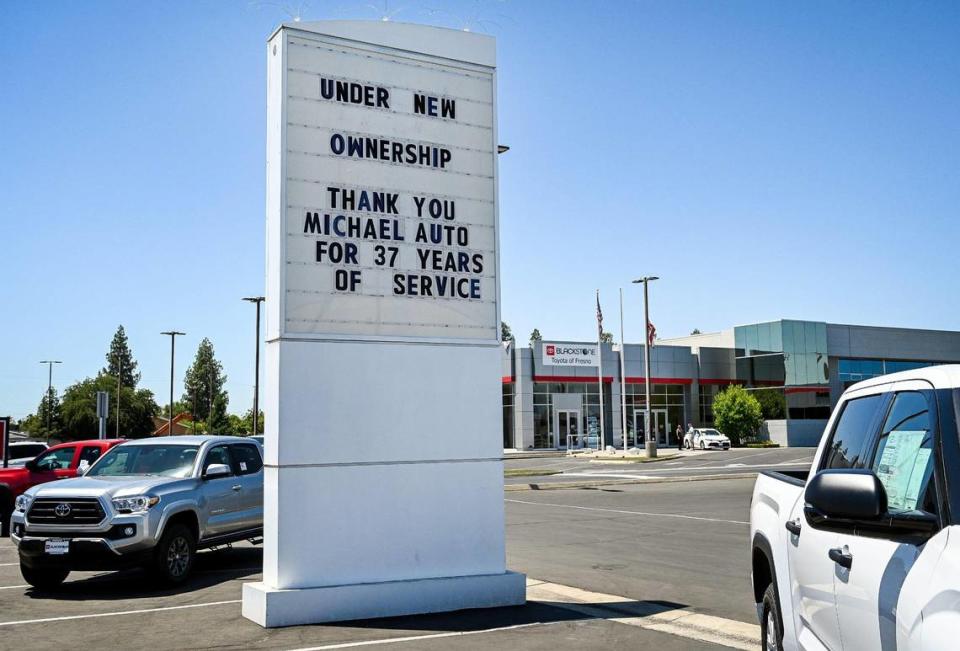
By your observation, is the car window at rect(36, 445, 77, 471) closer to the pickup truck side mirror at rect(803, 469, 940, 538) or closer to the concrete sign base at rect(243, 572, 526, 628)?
the concrete sign base at rect(243, 572, 526, 628)

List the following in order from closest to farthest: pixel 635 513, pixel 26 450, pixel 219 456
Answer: pixel 219 456 → pixel 635 513 → pixel 26 450

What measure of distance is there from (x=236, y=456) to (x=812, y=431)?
60.2 metres

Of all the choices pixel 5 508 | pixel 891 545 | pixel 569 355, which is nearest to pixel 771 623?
pixel 891 545

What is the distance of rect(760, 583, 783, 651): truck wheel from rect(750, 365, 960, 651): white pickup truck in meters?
0.31

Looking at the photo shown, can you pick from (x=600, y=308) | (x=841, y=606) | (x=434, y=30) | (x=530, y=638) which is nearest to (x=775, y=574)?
(x=841, y=606)

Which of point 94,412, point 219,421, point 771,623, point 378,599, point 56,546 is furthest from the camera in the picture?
point 219,421

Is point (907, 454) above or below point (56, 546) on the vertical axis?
above

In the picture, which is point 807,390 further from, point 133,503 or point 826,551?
point 826,551

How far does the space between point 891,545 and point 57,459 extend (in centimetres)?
1813

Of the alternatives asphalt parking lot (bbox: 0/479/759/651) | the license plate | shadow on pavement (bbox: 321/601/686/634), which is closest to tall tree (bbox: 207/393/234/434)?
asphalt parking lot (bbox: 0/479/759/651)

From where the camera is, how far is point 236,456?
13750 millimetres

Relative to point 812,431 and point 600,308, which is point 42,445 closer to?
point 600,308

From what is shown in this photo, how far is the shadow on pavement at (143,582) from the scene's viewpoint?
36.3ft

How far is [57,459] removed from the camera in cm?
1830
